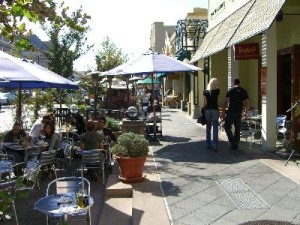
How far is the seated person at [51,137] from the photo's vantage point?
848 centimetres

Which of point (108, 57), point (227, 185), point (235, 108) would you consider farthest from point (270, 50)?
point (108, 57)

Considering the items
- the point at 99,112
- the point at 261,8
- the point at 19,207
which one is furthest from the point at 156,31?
the point at 19,207

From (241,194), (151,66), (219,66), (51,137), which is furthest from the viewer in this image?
(219,66)

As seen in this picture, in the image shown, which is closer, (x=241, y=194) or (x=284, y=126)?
(x=241, y=194)

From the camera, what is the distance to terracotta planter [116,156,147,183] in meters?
7.34

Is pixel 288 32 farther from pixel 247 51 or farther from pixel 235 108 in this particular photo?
pixel 235 108

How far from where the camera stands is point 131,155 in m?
7.41

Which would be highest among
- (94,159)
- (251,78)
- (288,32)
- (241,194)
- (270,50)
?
(288,32)

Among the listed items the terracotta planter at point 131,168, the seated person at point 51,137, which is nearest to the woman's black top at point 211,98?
the terracotta planter at point 131,168

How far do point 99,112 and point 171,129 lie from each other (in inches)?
117

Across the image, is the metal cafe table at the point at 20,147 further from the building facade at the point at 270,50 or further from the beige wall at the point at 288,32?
the beige wall at the point at 288,32

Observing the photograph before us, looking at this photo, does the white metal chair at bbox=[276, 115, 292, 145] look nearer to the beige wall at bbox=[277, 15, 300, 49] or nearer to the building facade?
the building facade

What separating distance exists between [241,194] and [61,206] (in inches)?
125

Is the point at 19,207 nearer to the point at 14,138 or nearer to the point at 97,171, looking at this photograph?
the point at 97,171
